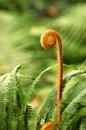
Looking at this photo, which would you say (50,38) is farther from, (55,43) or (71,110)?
(71,110)

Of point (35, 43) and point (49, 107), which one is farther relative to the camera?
point (35, 43)

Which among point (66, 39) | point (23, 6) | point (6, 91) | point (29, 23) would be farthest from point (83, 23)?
point (6, 91)

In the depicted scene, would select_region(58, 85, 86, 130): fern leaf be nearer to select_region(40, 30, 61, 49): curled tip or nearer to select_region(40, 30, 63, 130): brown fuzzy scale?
select_region(40, 30, 63, 130): brown fuzzy scale

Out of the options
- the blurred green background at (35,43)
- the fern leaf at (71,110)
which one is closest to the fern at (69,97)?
the fern leaf at (71,110)

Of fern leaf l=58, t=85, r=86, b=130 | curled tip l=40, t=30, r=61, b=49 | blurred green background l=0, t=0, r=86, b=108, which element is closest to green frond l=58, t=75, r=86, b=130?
fern leaf l=58, t=85, r=86, b=130

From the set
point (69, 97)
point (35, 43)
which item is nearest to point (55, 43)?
point (69, 97)

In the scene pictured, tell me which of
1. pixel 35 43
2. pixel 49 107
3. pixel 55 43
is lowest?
pixel 35 43

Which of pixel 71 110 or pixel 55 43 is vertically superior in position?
pixel 55 43

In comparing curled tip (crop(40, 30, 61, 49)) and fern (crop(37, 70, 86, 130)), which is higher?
curled tip (crop(40, 30, 61, 49))
